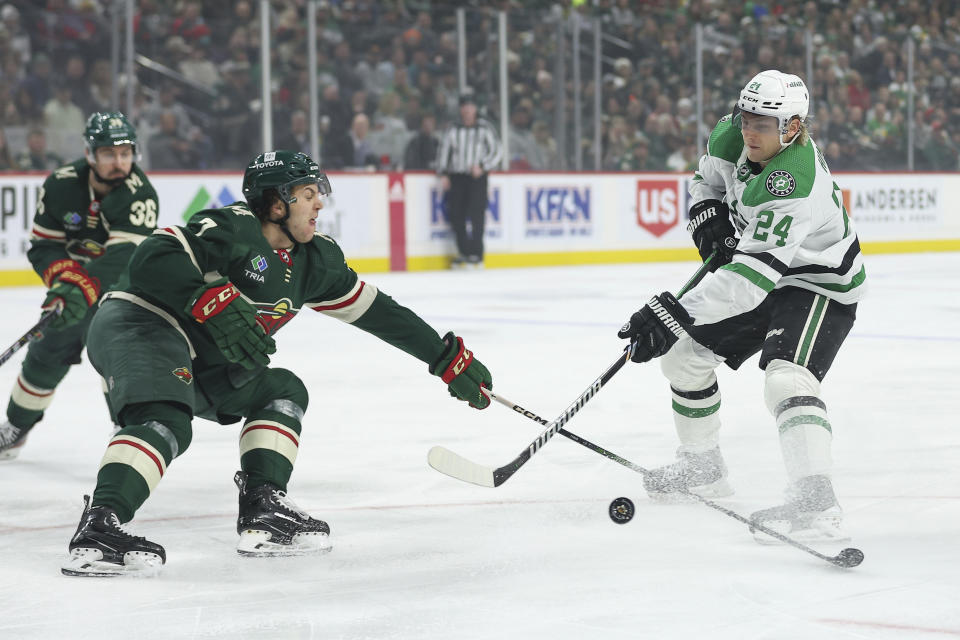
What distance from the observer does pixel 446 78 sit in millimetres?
11391

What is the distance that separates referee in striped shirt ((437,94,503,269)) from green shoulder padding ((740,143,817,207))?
8.48 metres

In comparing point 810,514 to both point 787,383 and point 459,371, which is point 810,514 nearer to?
point 787,383

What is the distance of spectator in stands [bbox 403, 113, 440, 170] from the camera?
11.5 meters

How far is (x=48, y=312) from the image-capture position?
3.94 metres

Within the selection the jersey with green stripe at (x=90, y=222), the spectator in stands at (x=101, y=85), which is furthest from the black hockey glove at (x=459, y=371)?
the spectator in stands at (x=101, y=85)

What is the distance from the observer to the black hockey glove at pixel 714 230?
3.23 metres

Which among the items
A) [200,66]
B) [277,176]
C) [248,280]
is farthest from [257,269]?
[200,66]

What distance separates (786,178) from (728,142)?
1.47ft

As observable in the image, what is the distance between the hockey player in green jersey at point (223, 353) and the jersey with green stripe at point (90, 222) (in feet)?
4.37

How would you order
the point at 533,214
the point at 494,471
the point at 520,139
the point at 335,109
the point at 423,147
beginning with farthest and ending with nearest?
the point at 533,214 < the point at 520,139 < the point at 423,147 < the point at 335,109 < the point at 494,471

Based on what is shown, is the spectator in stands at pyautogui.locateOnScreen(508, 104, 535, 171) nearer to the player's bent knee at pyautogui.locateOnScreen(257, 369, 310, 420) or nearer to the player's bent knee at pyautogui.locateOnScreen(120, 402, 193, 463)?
the player's bent knee at pyautogui.locateOnScreen(257, 369, 310, 420)

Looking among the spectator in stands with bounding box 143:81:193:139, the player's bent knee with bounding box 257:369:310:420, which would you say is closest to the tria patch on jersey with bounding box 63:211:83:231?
the player's bent knee with bounding box 257:369:310:420

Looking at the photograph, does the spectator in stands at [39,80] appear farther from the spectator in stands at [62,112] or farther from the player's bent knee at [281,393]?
the player's bent knee at [281,393]

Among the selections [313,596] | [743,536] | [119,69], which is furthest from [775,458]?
[119,69]
